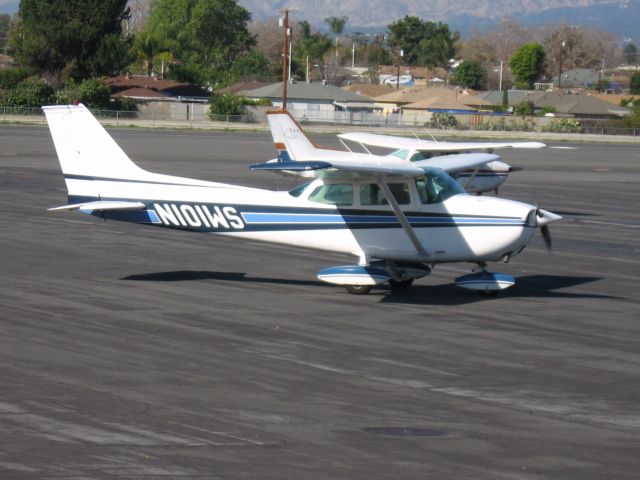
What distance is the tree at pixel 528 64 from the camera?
16980cm

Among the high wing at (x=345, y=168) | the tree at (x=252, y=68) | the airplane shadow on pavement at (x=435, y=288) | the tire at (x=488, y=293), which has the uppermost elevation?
the tree at (x=252, y=68)

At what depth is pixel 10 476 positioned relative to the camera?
26.3ft

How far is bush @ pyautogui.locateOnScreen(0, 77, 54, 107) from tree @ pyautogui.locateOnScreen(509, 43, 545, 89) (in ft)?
308

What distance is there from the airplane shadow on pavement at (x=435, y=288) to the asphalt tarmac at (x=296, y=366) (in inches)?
2.9

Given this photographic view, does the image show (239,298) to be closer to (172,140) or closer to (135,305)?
(135,305)

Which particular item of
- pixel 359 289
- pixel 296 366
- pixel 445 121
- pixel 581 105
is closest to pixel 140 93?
pixel 445 121

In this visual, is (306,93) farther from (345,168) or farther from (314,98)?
(345,168)

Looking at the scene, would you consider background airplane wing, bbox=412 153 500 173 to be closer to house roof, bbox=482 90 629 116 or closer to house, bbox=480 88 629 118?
house, bbox=480 88 629 118

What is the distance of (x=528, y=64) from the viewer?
170500mm

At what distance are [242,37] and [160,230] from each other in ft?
494

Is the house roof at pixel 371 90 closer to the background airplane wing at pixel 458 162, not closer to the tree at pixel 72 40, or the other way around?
the tree at pixel 72 40

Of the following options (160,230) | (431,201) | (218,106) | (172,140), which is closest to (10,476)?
(431,201)

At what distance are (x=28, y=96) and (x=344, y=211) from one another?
259ft

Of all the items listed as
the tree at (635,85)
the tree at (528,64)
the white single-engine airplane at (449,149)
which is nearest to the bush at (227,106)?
the white single-engine airplane at (449,149)
